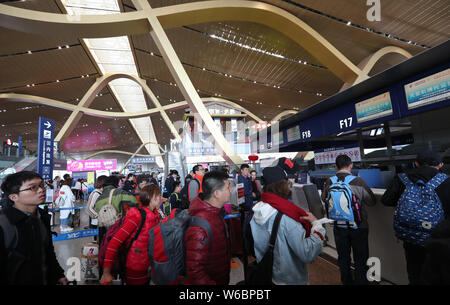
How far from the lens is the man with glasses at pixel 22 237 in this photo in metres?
1.29

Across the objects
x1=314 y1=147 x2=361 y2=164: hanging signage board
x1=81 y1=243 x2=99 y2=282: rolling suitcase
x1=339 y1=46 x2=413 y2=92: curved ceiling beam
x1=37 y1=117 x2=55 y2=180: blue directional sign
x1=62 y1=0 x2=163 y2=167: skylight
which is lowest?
x1=81 y1=243 x2=99 y2=282: rolling suitcase

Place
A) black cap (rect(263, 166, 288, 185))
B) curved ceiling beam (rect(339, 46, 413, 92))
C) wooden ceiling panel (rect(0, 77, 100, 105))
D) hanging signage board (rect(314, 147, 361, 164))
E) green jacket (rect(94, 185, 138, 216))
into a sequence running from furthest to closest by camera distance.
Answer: wooden ceiling panel (rect(0, 77, 100, 105)), curved ceiling beam (rect(339, 46, 413, 92)), hanging signage board (rect(314, 147, 361, 164)), green jacket (rect(94, 185, 138, 216)), black cap (rect(263, 166, 288, 185))

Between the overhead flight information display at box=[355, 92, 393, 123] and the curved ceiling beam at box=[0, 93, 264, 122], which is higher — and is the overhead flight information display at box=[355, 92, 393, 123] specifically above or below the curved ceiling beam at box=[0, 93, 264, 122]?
below

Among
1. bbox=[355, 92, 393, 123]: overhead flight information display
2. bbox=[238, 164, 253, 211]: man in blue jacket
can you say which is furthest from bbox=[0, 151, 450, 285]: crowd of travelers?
bbox=[355, 92, 393, 123]: overhead flight information display

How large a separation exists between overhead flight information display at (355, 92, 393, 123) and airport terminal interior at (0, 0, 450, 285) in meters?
0.02

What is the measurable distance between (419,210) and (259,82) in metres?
14.5

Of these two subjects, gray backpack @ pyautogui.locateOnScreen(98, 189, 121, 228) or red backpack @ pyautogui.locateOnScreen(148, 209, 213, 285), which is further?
gray backpack @ pyautogui.locateOnScreen(98, 189, 121, 228)

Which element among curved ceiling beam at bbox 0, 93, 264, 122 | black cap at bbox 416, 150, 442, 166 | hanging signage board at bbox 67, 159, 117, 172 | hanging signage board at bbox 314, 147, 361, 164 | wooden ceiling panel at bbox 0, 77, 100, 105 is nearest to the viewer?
black cap at bbox 416, 150, 442, 166

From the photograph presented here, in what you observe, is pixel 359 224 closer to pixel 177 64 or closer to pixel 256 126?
pixel 177 64

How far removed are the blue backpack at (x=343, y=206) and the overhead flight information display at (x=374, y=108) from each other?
3024 millimetres

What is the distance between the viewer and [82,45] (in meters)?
13.7

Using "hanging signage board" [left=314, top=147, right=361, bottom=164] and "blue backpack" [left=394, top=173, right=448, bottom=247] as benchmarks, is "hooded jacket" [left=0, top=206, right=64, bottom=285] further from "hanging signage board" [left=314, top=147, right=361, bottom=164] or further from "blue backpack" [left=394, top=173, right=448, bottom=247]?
"hanging signage board" [left=314, top=147, right=361, bottom=164]

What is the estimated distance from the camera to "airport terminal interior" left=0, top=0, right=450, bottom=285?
12.5 feet

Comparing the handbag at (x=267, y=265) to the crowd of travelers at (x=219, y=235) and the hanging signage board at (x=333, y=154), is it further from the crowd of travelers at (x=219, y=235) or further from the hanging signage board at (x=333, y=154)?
the hanging signage board at (x=333, y=154)
